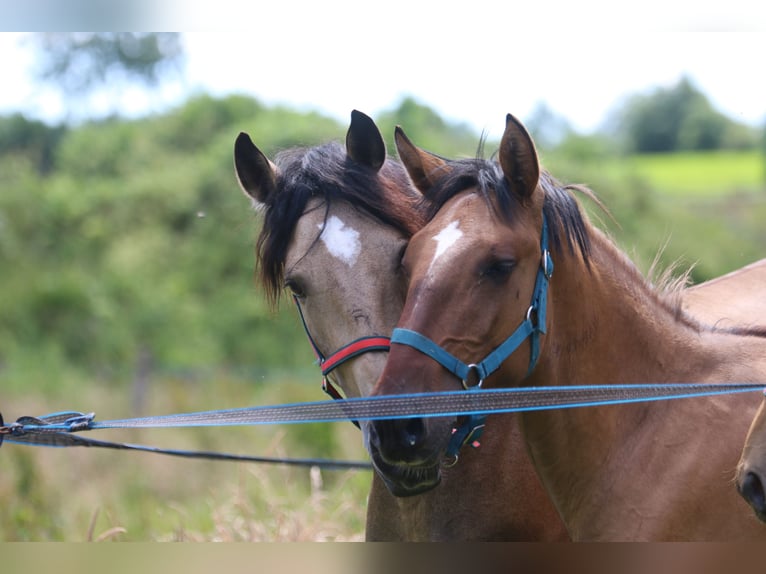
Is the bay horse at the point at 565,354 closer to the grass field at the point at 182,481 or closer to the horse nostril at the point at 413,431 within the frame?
the horse nostril at the point at 413,431

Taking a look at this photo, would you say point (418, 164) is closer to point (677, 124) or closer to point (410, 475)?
point (410, 475)

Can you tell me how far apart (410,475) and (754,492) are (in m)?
1.04

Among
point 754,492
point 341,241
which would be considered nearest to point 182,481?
point 341,241

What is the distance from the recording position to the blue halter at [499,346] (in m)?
A: 2.71

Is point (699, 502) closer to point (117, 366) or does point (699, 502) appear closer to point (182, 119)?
point (117, 366)

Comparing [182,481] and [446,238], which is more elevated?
[446,238]

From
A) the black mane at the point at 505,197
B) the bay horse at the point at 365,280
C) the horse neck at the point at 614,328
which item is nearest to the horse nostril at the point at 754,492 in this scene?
the horse neck at the point at 614,328

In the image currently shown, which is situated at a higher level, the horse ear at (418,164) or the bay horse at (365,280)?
the horse ear at (418,164)

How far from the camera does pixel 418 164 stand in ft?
10.9

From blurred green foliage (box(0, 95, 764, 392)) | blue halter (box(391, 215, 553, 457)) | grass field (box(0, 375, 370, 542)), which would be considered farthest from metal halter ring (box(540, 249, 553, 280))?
blurred green foliage (box(0, 95, 764, 392))

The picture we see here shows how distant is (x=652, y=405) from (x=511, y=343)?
0.65m

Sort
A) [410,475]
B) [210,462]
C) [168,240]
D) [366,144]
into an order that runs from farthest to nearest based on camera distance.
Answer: [168,240] < [210,462] < [366,144] < [410,475]

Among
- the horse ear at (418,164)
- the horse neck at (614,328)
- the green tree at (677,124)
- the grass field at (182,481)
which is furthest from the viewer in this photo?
the green tree at (677,124)

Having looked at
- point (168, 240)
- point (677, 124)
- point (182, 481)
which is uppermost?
point (677, 124)
